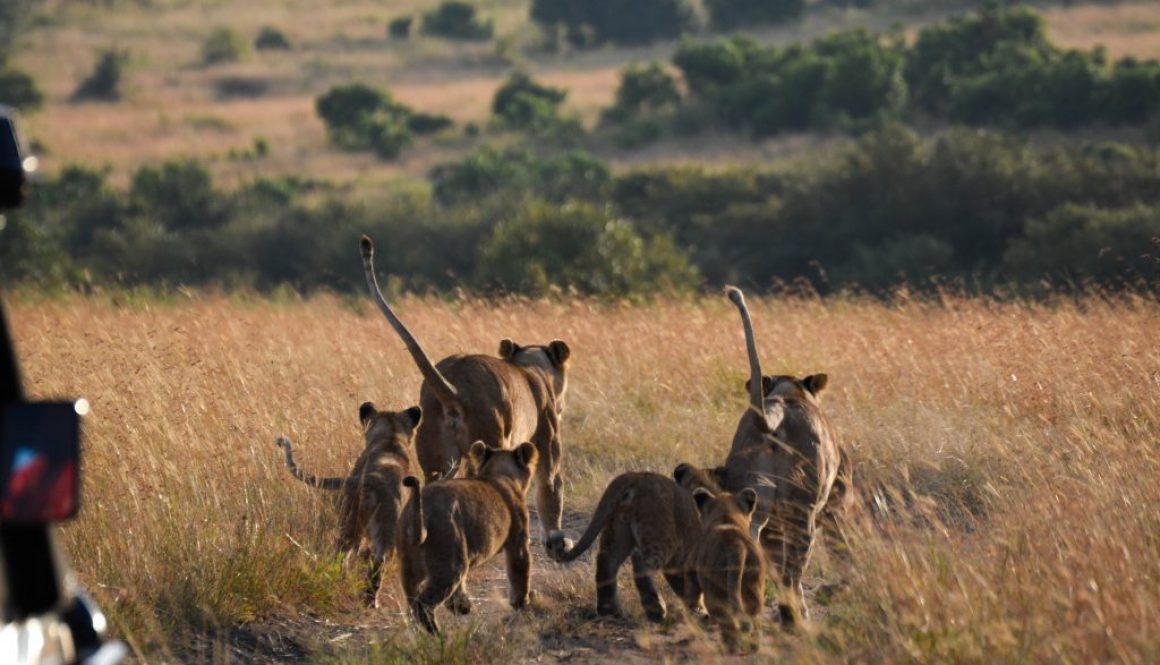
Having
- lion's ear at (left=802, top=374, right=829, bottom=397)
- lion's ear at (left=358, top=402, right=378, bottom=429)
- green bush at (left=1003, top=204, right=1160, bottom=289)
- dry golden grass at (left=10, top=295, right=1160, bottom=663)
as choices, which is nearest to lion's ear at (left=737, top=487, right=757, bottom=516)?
dry golden grass at (left=10, top=295, right=1160, bottom=663)

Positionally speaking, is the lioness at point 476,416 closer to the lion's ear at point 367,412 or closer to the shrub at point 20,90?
the lion's ear at point 367,412

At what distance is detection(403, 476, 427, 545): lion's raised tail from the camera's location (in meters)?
5.99

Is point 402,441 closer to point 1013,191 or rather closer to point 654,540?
point 654,540

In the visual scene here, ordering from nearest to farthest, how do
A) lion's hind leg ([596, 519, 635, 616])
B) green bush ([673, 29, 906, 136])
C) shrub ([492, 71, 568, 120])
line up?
1. lion's hind leg ([596, 519, 635, 616])
2. green bush ([673, 29, 906, 136])
3. shrub ([492, 71, 568, 120])

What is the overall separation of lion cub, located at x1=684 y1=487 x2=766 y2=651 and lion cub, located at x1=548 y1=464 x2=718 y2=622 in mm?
349

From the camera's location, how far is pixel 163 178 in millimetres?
33312

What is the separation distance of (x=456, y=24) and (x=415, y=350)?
57.4 metres

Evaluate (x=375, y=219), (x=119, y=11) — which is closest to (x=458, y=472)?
(x=375, y=219)

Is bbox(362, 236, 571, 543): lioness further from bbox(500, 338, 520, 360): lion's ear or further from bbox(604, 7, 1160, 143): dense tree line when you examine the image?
bbox(604, 7, 1160, 143): dense tree line

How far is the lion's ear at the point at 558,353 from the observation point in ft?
27.1

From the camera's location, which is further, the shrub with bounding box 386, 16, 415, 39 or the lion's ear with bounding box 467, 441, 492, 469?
the shrub with bounding box 386, 16, 415, 39

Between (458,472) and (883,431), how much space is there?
111 inches

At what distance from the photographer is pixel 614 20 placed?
194ft

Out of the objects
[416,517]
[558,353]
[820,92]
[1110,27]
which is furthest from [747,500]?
[1110,27]
